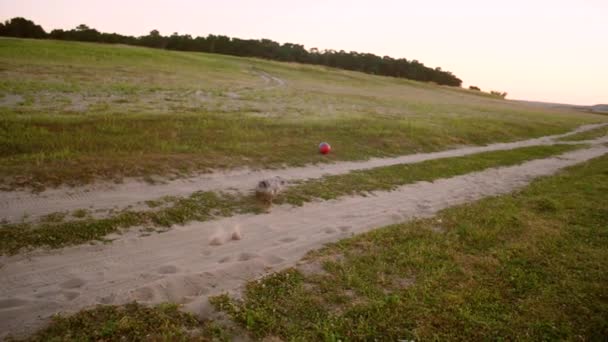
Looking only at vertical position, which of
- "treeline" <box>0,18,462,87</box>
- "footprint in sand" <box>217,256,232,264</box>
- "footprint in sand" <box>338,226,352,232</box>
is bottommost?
"footprint in sand" <box>217,256,232,264</box>

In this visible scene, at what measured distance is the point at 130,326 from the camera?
4.51 meters

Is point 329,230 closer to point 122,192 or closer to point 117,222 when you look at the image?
point 117,222

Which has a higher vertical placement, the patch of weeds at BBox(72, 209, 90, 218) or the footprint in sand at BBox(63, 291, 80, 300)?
the patch of weeds at BBox(72, 209, 90, 218)

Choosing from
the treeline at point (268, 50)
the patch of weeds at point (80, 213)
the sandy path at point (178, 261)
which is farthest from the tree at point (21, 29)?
the sandy path at point (178, 261)

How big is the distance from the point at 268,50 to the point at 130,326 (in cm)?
10995

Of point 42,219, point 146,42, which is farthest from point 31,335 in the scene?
point 146,42

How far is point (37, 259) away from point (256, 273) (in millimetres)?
3803

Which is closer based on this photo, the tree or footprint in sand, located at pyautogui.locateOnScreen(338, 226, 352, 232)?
footprint in sand, located at pyautogui.locateOnScreen(338, 226, 352, 232)

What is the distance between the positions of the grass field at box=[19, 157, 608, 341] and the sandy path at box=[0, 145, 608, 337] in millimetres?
416

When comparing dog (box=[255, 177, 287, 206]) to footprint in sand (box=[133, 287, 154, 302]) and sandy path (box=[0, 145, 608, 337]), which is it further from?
footprint in sand (box=[133, 287, 154, 302])

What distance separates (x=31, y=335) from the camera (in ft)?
14.4

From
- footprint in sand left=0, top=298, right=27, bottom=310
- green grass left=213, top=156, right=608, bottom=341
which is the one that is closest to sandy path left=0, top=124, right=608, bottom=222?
footprint in sand left=0, top=298, right=27, bottom=310

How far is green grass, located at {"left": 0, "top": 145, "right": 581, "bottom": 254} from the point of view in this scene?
6.91 meters

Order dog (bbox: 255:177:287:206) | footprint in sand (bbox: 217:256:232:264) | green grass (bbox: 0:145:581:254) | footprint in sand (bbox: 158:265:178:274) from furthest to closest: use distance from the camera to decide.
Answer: dog (bbox: 255:177:287:206), green grass (bbox: 0:145:581:254), footprint in sand (bbox: 217:256:232:264), footprint in sand (bbox: 158:265:178:274)
